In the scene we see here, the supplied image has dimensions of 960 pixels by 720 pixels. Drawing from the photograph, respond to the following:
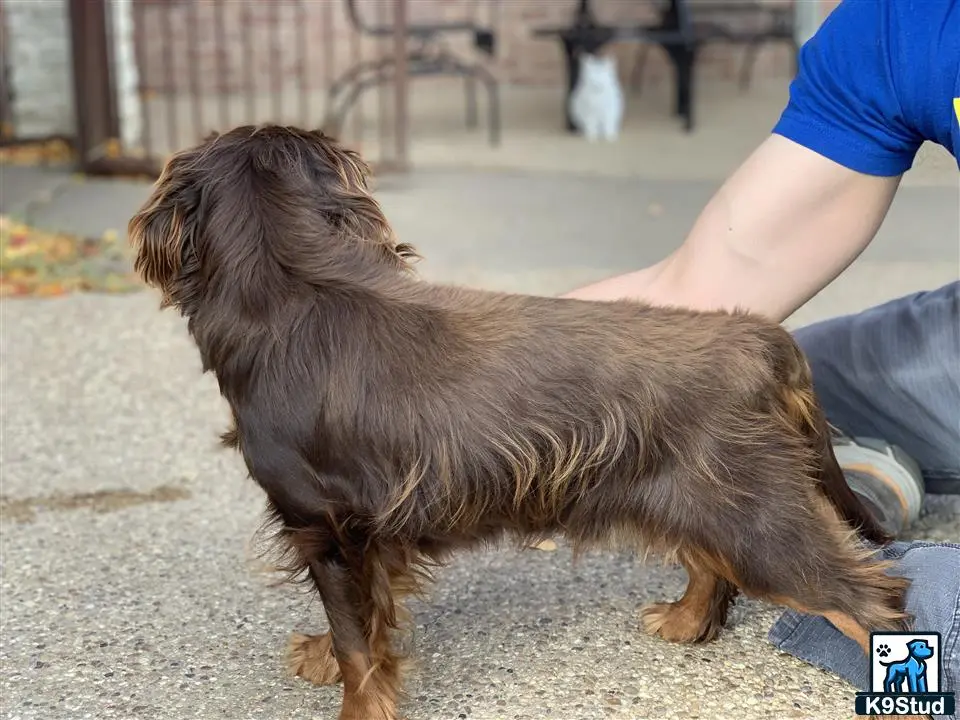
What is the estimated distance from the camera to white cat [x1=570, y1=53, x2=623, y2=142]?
10.2 meters

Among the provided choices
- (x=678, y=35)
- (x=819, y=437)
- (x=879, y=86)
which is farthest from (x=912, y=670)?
(x=678, y=35)

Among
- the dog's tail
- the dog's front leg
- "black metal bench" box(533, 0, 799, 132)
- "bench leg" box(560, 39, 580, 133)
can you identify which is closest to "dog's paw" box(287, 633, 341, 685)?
the dog's front leg

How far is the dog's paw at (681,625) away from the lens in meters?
2.97

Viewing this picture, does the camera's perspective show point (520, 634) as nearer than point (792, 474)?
No

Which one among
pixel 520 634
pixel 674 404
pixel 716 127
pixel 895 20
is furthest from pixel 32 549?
pixel 716 127

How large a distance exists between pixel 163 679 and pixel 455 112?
942 cm

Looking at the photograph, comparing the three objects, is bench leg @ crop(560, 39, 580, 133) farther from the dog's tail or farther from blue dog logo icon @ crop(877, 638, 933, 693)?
blue dog logo icon @ crop(877, 638, 933, 693)

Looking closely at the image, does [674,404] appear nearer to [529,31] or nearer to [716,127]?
[716,127]

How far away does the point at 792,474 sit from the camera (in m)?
2.48

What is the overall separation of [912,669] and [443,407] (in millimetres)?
1138

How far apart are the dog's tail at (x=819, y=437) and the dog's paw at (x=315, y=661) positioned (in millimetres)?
1181

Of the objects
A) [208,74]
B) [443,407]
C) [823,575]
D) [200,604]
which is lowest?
[200,604]

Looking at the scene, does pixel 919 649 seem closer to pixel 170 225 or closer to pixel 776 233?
pixel 776 233

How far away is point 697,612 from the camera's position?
9.74 ft
